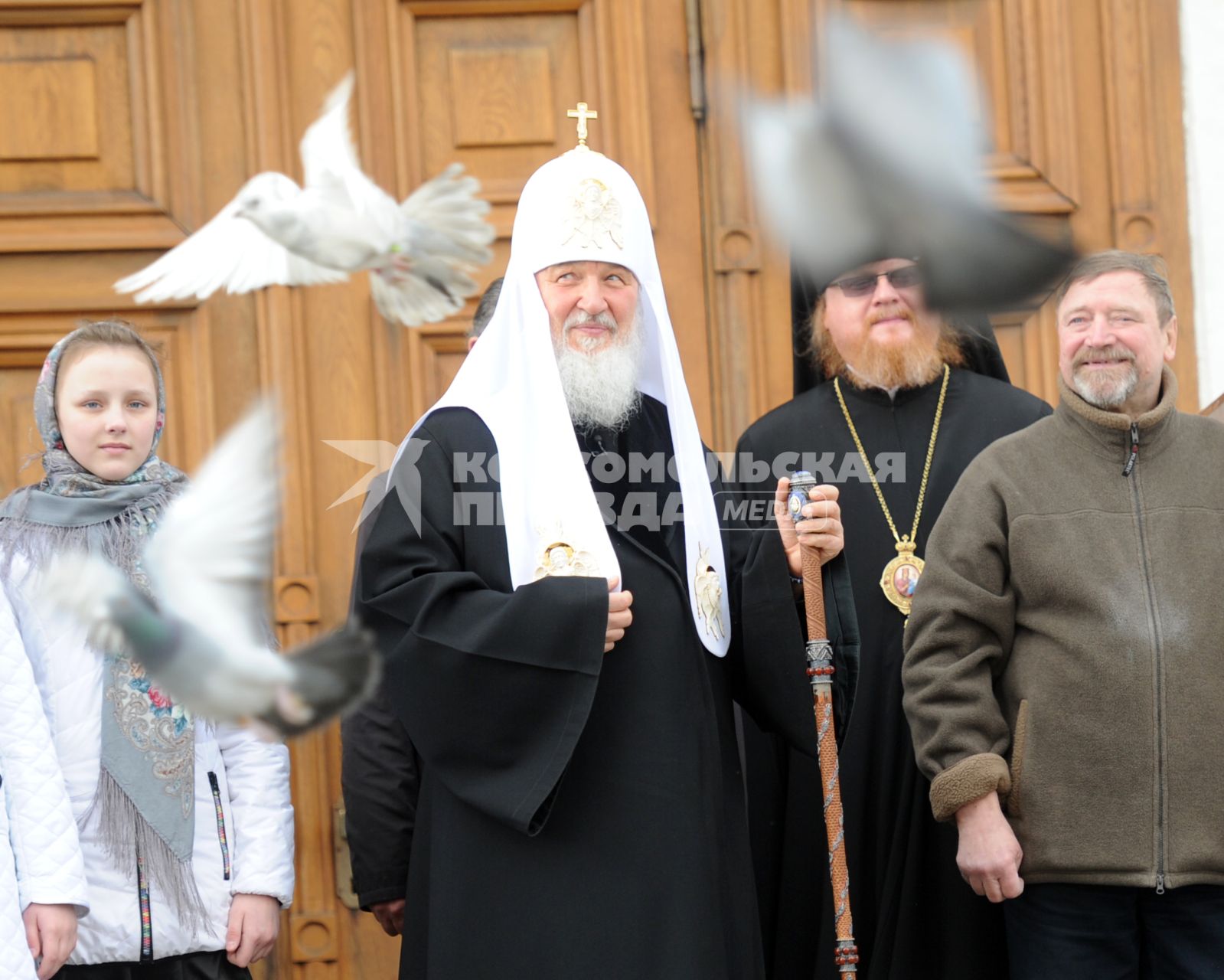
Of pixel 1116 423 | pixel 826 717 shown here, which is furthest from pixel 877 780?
pixel 1116 423

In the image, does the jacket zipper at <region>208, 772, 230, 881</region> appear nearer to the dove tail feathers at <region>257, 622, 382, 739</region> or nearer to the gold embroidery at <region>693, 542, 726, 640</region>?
the gold embroidery at <region>693, 542, 726, 640</region>

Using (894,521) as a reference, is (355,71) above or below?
above

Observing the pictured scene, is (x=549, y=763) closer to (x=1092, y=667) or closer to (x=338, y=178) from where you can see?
(x=1092, y=667)

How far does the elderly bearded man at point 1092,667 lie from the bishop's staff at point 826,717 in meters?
0.22

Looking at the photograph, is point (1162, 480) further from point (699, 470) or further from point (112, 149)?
point (112, 149)

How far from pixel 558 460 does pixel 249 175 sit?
1.83 m

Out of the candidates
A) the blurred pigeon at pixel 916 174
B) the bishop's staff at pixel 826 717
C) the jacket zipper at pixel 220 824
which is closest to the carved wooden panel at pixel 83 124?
the jacket zipper at pixel 220 824

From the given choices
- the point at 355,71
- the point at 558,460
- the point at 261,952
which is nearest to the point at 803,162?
the point at 558,460

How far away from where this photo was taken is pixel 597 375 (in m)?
3.85

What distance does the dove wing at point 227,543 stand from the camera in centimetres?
244

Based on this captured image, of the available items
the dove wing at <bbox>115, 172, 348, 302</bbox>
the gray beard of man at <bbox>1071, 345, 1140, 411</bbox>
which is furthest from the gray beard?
the dove wing at <bbox>115, 172, 348, 302</bbox>

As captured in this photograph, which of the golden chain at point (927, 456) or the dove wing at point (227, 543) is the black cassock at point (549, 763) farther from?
the dove wing at point (227, 543)

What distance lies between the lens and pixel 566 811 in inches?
141

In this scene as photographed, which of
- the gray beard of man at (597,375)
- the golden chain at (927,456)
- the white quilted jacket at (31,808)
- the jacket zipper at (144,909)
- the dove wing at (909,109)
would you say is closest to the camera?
the dove wing at (909,109)
